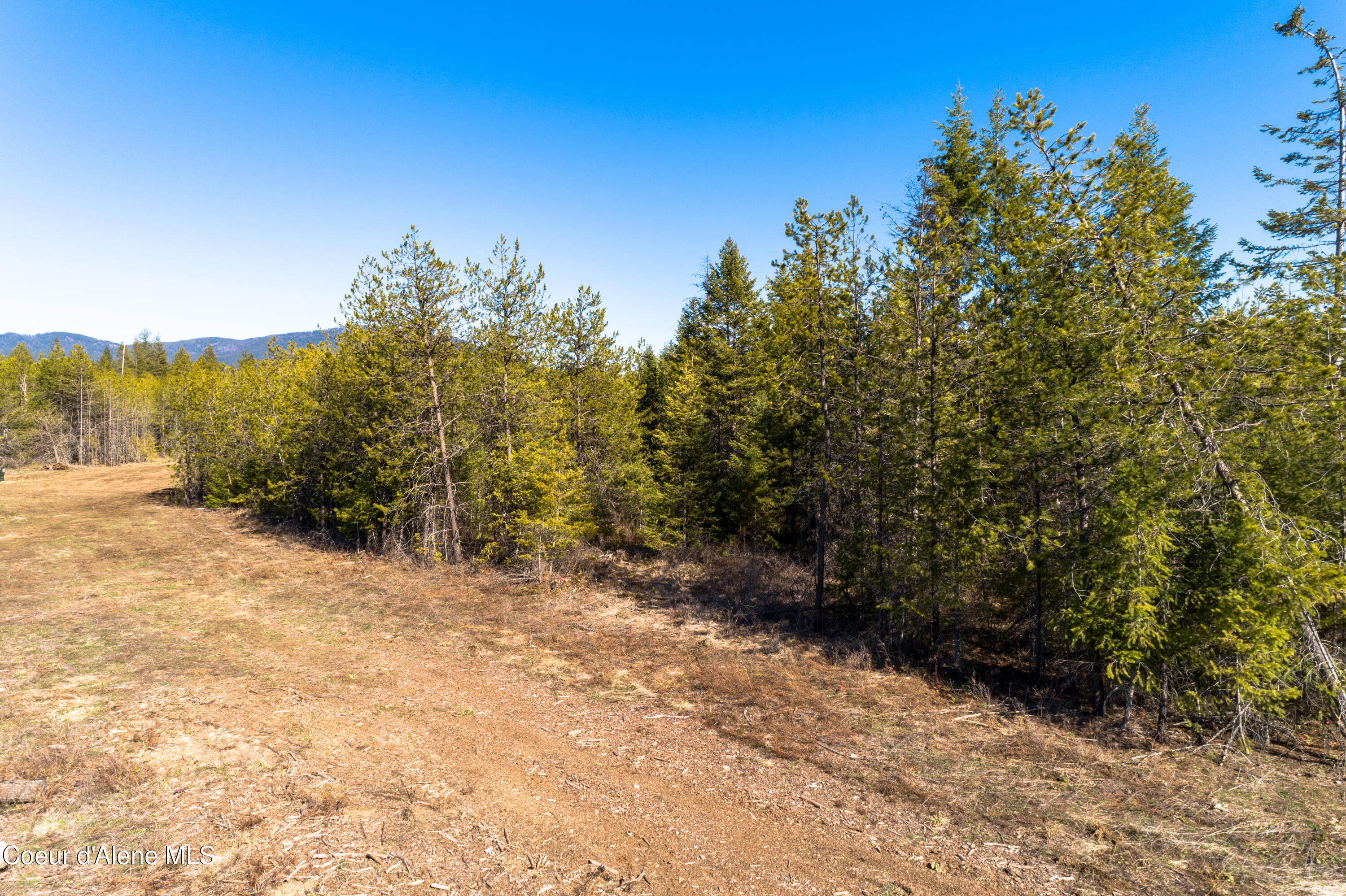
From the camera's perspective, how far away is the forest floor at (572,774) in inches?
205

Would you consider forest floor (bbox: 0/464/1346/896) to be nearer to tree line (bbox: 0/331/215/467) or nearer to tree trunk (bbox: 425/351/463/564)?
tree trunk (bbox: 425/351/463/564)

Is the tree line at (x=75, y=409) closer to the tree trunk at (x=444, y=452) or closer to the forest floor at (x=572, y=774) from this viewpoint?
the tree trunk at (x=444, y=452)

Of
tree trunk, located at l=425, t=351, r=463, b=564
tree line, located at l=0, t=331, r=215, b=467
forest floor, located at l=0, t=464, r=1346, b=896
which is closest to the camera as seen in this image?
forest floor, located at l=0, t=464, r=1346, b=896

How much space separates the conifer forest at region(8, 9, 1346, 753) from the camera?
7.41 metres

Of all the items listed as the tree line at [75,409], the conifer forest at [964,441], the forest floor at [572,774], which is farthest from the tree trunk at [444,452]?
the tree line at [75,409]

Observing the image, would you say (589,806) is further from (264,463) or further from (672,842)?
(264,463)

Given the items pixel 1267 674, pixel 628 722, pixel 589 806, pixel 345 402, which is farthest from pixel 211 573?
pixel 1267 674

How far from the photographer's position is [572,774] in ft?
23.1

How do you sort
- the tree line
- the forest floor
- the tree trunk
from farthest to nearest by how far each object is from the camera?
1. the tree line
2. the tree trunk
3. the forest floor

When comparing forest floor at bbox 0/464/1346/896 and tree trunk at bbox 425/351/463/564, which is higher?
tree trunk at bbox 425/351/463/564

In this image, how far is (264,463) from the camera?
82.1 ft

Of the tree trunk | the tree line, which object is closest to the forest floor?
the tree trunk

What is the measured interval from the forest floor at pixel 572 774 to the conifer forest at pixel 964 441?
1.84 meters

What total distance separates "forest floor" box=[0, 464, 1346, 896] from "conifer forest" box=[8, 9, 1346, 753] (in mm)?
1843
